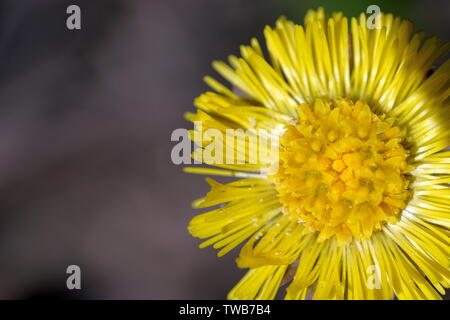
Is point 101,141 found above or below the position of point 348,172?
above

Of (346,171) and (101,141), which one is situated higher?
(101,141)

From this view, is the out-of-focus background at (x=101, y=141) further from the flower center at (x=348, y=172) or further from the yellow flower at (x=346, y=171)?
the flower center at (x=348, y=172)

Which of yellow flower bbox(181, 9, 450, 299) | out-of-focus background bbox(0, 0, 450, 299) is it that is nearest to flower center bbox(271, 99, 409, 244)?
yellow flower bbox(181, 9, 450, 299)

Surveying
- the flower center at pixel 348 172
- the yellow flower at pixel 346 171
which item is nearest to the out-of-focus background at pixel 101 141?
the yellow flower at pixel 346 171

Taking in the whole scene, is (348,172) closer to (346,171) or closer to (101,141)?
(346,171)

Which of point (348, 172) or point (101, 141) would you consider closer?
point (348, 172)

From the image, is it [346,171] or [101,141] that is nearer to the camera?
[346,171]

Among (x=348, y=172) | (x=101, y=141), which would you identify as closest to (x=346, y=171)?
(x=348, y=172)

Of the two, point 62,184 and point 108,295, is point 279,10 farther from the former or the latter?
point 108,295
